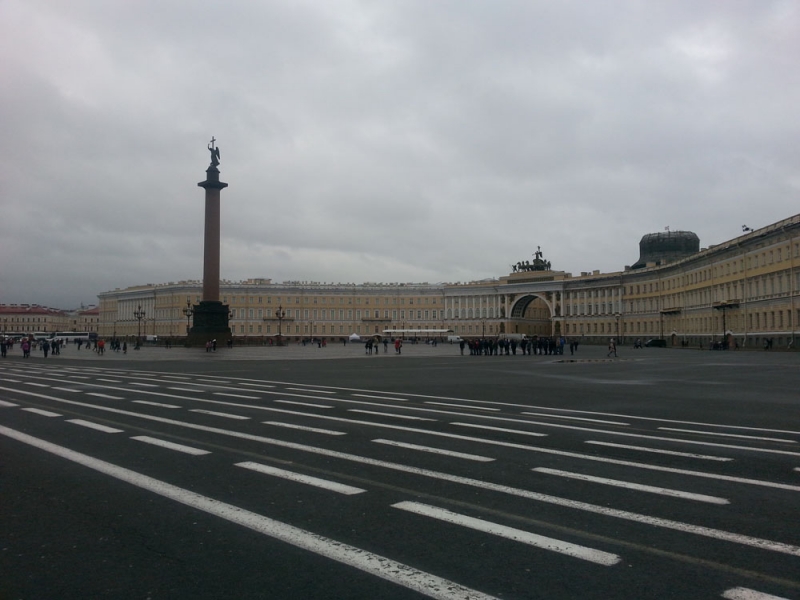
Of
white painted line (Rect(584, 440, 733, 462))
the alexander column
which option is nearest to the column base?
the alexander column

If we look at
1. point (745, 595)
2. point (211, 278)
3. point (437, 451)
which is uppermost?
point (211, 278)

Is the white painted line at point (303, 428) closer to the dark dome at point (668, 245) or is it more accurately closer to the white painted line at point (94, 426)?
the white painted line at point (94, 426)

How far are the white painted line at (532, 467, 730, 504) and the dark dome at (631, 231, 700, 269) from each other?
124 meters

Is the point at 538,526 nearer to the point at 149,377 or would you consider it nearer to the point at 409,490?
the point at 409,490

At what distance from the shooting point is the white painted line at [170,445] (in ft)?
32.1

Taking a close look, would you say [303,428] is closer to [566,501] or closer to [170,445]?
[170,445]

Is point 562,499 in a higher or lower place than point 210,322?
lower

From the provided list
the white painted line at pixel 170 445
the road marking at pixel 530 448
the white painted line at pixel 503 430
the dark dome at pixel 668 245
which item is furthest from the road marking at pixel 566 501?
the dark dome at pixel 668 245

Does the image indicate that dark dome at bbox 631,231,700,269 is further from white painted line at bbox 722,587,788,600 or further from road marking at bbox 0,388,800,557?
white painted line at bbox 722,587,788,600

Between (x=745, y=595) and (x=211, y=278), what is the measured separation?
69511 millimetres

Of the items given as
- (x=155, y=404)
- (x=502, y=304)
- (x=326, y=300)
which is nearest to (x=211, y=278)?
(x=155, y=404)

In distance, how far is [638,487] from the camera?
758 centimetres

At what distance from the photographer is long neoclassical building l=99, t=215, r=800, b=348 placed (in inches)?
3597

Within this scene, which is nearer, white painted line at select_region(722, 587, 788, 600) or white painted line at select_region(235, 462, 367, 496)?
white painted line at select_region(722, 587, 788, 600)
